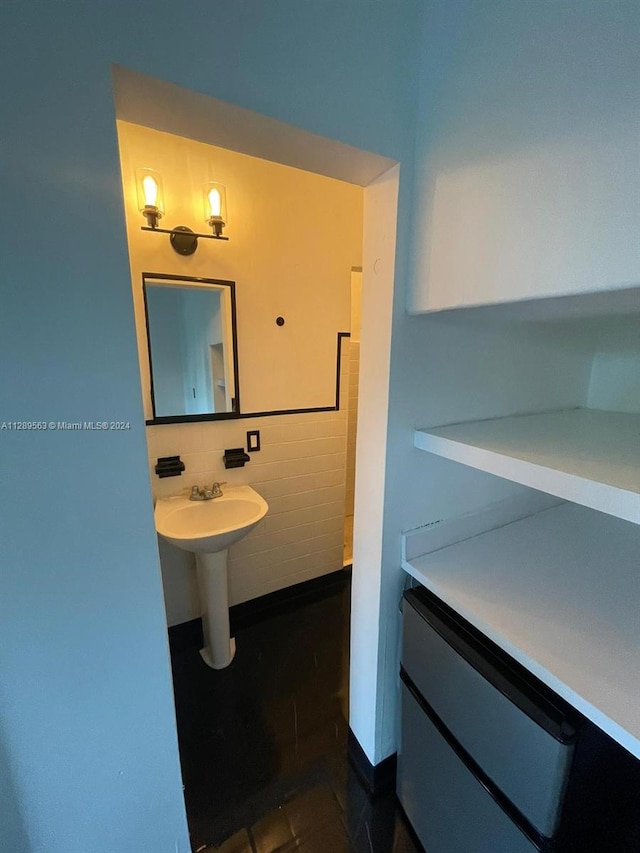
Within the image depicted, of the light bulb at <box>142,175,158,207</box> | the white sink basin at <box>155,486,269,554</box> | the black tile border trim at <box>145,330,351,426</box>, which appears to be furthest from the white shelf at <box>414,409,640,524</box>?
the light bulb at <box>142,175,158,207</box>

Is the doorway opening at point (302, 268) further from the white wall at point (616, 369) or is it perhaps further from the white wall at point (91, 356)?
the white wall at point (616, 369)

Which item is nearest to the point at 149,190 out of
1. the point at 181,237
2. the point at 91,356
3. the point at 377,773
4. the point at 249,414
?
the point at 181,237

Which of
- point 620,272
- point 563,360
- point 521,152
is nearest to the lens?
point 620,272

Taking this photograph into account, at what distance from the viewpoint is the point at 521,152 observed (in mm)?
637

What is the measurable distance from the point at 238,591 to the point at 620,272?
2141mm

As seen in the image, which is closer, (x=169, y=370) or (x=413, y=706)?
(x=413, y=706)

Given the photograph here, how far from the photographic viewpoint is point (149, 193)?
1403 mm

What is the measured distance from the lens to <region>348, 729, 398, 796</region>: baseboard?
4.17 ft

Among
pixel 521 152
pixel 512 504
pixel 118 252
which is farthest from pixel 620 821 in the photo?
pixel 118 252

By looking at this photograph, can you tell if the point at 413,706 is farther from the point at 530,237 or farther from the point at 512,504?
the point at 530,237

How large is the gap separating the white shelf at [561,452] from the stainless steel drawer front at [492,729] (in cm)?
48

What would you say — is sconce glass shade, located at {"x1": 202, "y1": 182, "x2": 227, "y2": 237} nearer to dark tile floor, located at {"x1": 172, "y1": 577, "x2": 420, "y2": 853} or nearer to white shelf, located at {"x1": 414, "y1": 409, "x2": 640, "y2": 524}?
white shelf, located at {"x1": 414, "y1": 409, "x2": 640, "y2": 524}

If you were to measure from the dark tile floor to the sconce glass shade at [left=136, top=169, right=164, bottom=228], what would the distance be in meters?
2.15

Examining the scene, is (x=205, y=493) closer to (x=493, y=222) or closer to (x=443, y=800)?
(x=443, y=800)
